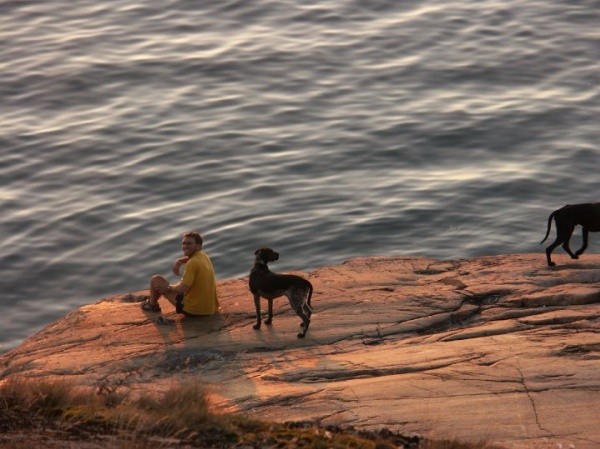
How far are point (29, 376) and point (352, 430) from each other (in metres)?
4.45

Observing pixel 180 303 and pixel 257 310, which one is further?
pixel 180 303

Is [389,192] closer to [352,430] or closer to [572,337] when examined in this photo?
[572,337]

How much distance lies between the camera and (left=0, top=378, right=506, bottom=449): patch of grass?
10883mm

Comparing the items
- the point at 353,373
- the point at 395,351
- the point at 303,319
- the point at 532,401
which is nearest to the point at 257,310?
the point at 303,319

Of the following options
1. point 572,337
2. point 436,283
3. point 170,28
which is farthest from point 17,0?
point 572,337

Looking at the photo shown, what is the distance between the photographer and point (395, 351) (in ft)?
46.8

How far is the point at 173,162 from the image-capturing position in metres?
28.1

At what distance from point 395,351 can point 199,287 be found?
2.99m

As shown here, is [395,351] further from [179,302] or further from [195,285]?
[179,302]

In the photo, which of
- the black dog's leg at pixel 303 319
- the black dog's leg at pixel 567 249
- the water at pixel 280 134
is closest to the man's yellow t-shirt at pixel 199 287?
the black dog's leg at pixel 303 319

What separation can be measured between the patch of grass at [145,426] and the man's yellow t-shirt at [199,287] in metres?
3.82

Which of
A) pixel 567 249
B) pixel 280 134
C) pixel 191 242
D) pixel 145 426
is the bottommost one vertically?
pixel 280 134

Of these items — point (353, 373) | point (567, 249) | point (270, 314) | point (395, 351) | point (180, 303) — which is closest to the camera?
point (353, 373)

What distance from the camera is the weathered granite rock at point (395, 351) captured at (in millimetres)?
12195
